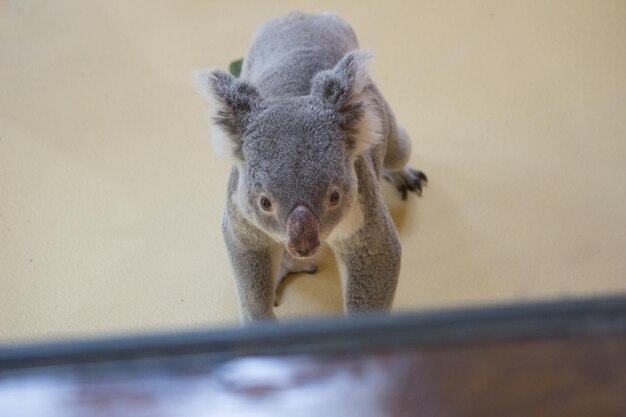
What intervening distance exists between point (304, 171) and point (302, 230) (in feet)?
0.44

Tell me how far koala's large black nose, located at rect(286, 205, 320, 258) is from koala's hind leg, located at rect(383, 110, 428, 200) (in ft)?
2.96

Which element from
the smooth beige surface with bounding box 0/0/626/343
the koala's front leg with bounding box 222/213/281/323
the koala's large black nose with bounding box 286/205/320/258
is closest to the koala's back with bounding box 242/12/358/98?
the koala's front leg with bounding box 222/213/281/323

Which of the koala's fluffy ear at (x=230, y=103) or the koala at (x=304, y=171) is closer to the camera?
the koala at (x=304, y=171)

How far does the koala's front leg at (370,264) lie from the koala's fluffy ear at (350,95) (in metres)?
0.24

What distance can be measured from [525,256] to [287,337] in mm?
2017

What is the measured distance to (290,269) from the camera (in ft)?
7.66

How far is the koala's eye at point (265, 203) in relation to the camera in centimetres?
141

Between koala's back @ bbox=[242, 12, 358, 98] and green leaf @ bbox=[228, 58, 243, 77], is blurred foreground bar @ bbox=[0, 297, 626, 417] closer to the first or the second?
koala's back @ bbox=[242, 12, 358, 98]

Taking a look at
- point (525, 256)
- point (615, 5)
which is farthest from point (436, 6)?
point (525, 256)

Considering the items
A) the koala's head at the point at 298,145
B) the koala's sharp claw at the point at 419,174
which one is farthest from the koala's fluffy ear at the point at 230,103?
the koala's sharp claw at the point at 419,174

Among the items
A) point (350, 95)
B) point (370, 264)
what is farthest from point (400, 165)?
point (350, 95)

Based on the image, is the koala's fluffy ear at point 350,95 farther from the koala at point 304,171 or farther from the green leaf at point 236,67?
the green leaf at point 236,67

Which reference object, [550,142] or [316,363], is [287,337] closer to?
[316,363]

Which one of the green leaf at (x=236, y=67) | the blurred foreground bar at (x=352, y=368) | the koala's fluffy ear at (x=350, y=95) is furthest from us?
the green leaf at (x=236, y=67)
